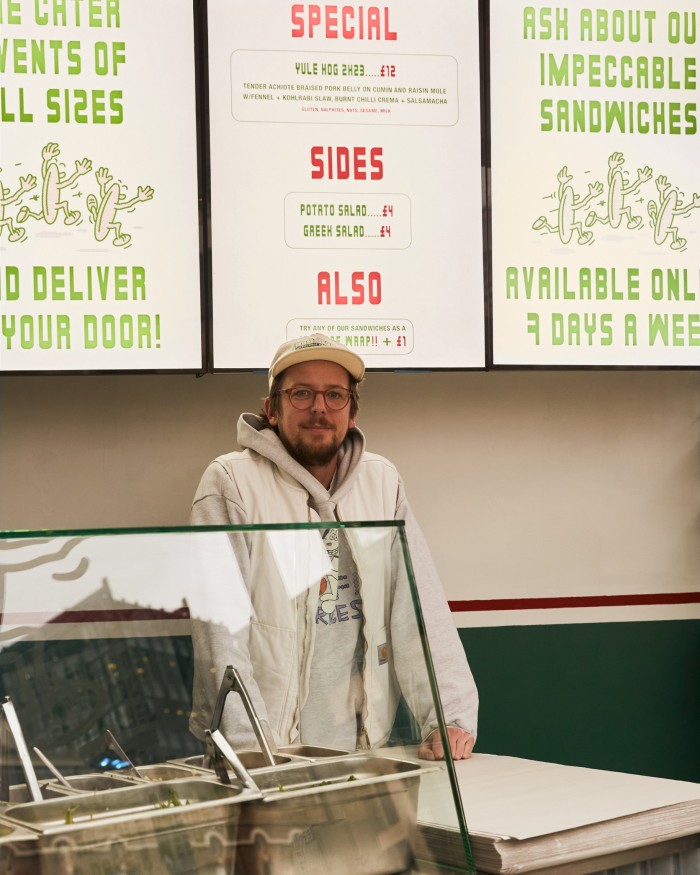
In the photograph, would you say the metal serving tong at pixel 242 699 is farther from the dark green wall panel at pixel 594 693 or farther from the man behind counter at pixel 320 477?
the dark green wall panel at pixel 594 693

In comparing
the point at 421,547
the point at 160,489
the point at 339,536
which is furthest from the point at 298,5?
the point at 339,536

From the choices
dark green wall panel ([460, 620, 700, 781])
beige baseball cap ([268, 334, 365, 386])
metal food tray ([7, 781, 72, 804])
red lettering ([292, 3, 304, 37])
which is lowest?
dark green wall panel ([460, 620, 700, 781])

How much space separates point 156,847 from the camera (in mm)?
1021

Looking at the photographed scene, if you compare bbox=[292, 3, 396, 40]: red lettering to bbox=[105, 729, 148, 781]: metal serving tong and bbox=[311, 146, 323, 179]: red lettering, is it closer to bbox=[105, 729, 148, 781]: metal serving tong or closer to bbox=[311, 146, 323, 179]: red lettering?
bbox=[311, 146, 323, 179]: red lettering

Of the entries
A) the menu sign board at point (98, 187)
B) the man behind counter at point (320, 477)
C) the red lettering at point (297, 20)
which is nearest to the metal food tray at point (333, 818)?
the man behind counter at point (320, 477)

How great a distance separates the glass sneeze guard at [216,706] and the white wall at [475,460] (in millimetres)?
1905

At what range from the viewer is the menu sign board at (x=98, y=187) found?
2836 mm

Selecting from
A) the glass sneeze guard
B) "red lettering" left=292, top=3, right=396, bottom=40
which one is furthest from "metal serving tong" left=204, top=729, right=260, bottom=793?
"red lettering" left=292, top=3, right=396, bottom=40

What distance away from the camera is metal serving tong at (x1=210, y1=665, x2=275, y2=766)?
112cm

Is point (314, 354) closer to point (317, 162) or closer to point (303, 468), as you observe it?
point (303, 468)

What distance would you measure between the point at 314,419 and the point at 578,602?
135 cm

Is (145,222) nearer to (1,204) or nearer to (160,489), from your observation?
(1,204)

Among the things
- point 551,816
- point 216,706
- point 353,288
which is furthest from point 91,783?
point 353,288

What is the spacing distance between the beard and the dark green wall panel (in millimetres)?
1059
